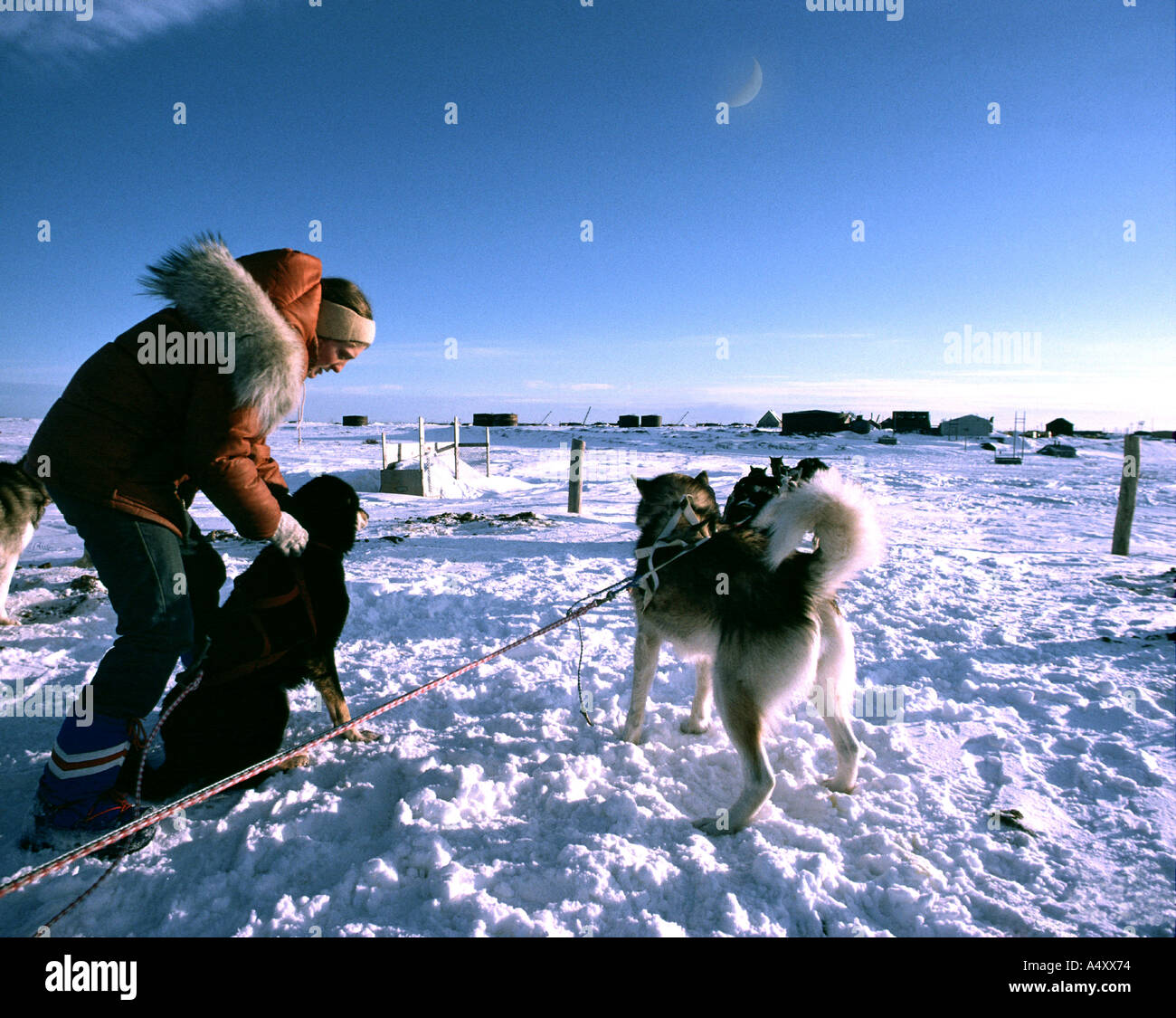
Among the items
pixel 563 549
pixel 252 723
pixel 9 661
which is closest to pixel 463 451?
pixel 563 549

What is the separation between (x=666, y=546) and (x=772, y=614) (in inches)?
26.1

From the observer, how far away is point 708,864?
209 centimetres

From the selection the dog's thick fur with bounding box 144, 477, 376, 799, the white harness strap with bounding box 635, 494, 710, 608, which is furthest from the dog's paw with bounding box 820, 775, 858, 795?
the dog's thick fur with bounding box 144, 477, 376, 799

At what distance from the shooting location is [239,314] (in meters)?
1.87

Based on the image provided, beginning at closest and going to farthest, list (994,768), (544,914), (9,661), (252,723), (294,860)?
(544,914) < (294,860) < (252,723) < (994,768) < (9,661)

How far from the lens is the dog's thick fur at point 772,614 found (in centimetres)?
231

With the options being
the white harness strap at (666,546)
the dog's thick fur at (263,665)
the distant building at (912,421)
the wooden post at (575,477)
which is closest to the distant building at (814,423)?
the distant building at (912,421)

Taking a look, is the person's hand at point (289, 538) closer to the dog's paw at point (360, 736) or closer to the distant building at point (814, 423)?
the dog's paw at point (360, 736)

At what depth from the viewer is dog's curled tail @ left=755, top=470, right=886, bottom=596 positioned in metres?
2.28

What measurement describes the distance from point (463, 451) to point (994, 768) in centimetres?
2088

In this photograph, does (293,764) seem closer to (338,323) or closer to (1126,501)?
(338,323)

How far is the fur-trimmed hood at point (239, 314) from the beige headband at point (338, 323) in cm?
21

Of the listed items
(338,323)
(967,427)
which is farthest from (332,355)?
(967,427)
